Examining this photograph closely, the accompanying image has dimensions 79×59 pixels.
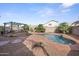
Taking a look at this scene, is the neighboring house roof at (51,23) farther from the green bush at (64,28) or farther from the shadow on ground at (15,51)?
the shadow on ground at (15,51)

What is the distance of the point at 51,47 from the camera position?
3.27 metres

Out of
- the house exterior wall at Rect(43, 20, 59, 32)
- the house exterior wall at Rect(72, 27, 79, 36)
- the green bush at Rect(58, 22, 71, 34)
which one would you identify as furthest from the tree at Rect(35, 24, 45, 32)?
the house exterior wall at Rect(72, 27, 79, 36)

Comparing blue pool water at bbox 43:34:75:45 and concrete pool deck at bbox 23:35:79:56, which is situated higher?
blue pool water at bbox 43:34:75:45

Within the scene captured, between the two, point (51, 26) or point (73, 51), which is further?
point (51, 26)

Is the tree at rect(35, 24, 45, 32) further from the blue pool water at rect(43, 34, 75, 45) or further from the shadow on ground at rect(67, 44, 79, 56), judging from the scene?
the shadow on ground at rect(67, 44, 79, 56)

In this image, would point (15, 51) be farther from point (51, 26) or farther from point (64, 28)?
point (64, 28)

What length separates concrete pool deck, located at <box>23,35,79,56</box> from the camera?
322 centimetres

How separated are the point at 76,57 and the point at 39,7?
2.88ft

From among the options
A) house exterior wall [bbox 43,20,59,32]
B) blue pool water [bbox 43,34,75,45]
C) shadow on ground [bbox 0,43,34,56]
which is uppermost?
house exterior wall [bbox 43,20,59,32]

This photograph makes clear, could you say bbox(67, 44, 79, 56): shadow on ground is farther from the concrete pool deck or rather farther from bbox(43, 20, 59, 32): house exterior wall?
bbox(43, 20, 59, 32): house exterior wall

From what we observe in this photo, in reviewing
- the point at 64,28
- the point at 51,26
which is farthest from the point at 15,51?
the point at 64,28

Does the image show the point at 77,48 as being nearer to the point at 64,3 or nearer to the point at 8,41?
the point at 64,3

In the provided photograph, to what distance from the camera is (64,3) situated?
3.22 metres

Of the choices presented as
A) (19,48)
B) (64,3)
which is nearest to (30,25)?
(19,48)
